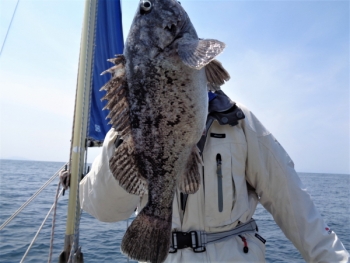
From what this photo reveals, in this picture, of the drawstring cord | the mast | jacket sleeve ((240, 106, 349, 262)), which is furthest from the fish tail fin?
the mast

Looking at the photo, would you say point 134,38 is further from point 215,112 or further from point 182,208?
point 182,208

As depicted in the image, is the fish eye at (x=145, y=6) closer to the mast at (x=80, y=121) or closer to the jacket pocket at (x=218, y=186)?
the jacket pocket at (x=218, y=186)

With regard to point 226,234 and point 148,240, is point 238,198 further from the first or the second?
point 148,240

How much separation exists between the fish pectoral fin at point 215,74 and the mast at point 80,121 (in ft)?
8.10

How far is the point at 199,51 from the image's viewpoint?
138 centimetres

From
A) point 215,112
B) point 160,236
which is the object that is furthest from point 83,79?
point 160,236

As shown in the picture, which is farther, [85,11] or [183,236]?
[85,11]

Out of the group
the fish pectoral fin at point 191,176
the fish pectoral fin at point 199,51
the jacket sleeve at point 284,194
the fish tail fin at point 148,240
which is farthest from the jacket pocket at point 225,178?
the fish pectoral fin at point 199,51

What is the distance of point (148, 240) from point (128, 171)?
405 mm

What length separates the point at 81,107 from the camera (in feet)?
11.8

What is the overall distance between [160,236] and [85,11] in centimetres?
350

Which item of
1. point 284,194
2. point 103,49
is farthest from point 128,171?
point 103,49

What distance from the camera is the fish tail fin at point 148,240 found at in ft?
4.66

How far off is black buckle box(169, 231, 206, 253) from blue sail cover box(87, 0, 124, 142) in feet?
9.56
